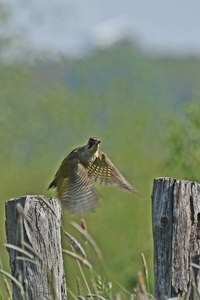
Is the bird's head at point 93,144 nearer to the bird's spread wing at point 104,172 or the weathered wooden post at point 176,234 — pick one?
the bird's spread wing at point 104,172

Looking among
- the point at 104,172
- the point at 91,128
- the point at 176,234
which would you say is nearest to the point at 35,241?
the point at 176,234

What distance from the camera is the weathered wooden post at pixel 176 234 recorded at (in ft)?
17.6

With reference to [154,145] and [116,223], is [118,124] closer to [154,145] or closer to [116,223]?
[154,145]

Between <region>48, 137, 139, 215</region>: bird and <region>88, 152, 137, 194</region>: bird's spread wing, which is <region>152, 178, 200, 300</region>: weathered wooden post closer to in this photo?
<region>48, 137, 139, 215</region>: bird

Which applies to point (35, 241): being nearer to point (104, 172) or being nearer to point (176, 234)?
point (176, 234)

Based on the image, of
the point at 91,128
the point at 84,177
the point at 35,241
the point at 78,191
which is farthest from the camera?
the point at 91,128

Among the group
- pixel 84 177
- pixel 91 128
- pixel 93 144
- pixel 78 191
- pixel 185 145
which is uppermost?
pixel 91 128

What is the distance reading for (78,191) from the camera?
6.81 metres

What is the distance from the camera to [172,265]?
17.7ft

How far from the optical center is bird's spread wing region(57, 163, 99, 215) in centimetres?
656

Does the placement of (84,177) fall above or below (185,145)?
below

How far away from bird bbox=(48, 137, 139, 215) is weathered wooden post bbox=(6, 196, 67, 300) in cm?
115

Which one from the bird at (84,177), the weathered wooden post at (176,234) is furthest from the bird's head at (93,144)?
the weathered wooden post at (176,234)

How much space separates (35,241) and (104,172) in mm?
1922
